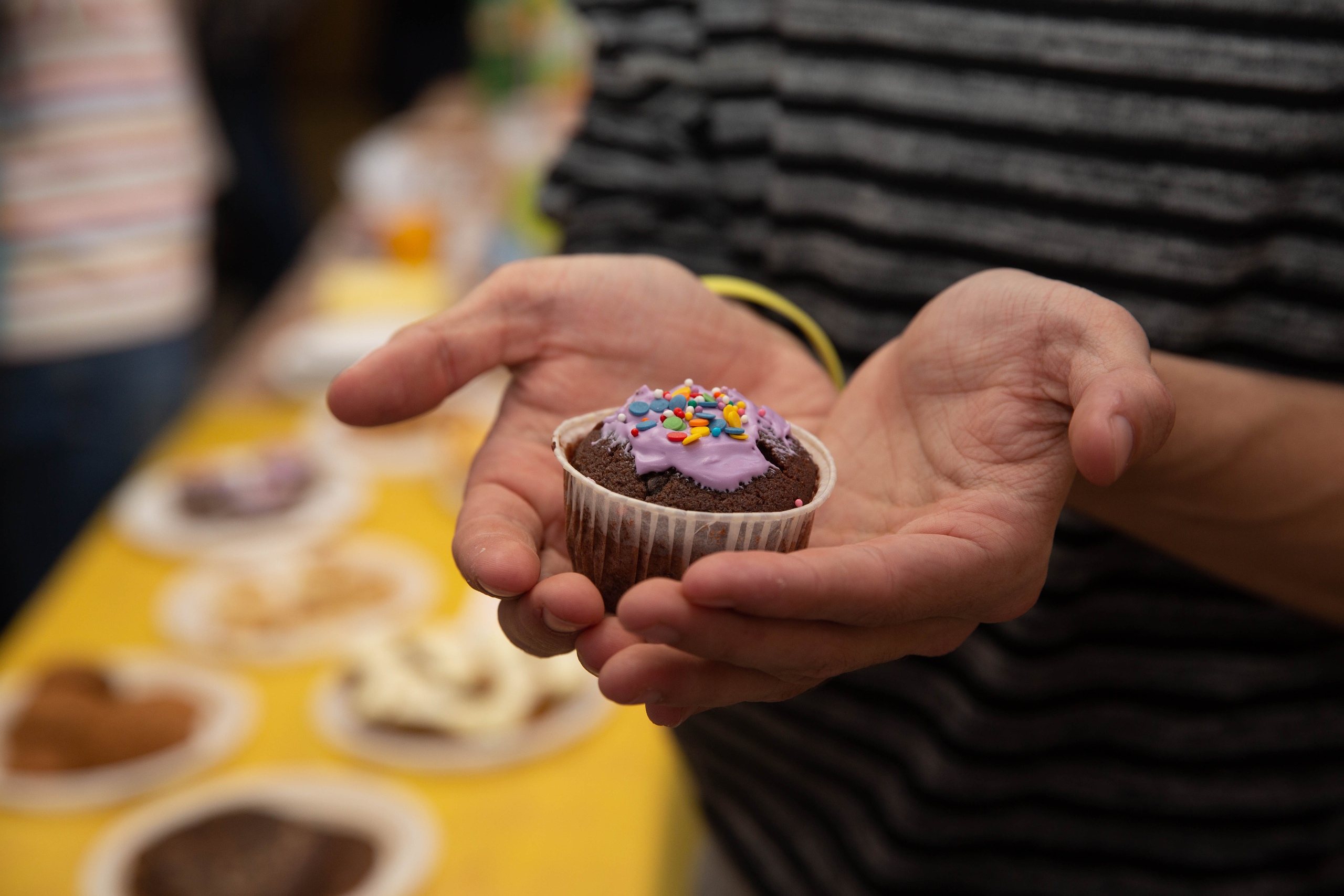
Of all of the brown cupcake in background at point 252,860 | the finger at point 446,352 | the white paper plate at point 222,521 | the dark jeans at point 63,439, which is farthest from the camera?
the dark jeans at point 63,439

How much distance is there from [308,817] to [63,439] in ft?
6.23

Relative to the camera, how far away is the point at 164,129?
3.25 m

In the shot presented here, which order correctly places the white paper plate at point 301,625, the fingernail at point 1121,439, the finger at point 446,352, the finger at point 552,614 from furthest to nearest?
1. the white paper plate at point 301,625
2. the finger at point 446,352
3. the finger at point 552,614
4. the fingernail at point 1121,439

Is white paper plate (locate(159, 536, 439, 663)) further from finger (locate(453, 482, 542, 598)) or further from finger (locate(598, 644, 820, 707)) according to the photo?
finger (locate(598, 644, 820, 707))

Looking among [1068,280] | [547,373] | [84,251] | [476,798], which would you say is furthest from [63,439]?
[1068,280]

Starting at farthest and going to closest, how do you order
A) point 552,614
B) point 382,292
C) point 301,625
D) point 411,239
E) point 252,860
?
1. point 411,239
2. point 382,292
3. point 301,625
4. point 252,860
5. point 552,614

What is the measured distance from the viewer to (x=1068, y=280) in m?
1.50

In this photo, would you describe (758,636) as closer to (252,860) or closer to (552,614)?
(552,614)

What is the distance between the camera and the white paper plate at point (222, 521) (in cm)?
284

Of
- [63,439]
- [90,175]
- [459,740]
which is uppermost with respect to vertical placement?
[90,175]

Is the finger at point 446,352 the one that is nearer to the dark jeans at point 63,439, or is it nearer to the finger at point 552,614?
the finger at point 552,614

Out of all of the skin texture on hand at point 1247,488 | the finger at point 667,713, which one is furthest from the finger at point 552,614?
the skin texture on hand at point 1247,488

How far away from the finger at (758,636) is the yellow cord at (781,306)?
0.57 m

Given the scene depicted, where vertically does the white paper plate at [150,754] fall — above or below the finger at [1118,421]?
below
